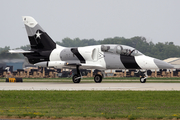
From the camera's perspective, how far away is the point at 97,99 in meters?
15.7

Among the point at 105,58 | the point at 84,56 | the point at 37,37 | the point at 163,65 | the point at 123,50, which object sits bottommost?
the point at 163,65

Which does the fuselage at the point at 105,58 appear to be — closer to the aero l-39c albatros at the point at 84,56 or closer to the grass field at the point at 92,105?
the aero l-39c albatros at the point at 84,56

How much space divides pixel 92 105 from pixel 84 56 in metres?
16.9

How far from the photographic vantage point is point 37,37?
3241 centimetres

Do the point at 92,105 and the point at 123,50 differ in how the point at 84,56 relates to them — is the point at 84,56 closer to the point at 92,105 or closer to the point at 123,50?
the point at 123,50

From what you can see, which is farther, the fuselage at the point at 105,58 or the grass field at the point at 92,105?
the fuselage at the point at 105,58

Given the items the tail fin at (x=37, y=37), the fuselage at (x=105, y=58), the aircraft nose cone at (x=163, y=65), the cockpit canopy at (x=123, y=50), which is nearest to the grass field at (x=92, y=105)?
the aircraft nose cone at (x=163, y=65)

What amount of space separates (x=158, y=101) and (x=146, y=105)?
1.42m

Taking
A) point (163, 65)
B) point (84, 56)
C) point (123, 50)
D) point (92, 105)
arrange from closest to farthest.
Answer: point (92, 105), point (163, 65), point (123, 50), point (84, 56)

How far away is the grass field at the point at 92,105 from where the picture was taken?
11.3m

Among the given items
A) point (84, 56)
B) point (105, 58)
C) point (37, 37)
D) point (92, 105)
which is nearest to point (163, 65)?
point (105, 58)

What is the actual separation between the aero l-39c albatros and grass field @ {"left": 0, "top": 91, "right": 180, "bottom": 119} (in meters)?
12.0

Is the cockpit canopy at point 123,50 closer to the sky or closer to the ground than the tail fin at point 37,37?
closer to the ground

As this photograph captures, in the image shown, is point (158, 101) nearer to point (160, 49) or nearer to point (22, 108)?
point (22, 108)
